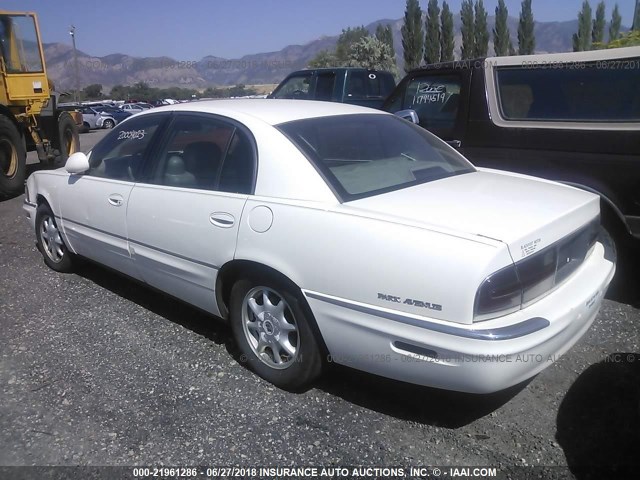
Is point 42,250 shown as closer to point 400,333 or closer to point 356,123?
point 356,123

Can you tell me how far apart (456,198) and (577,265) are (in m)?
0.70

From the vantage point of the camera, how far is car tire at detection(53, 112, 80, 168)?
10641 millimetres

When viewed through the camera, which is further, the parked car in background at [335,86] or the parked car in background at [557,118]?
the parked car in background at [335,86]

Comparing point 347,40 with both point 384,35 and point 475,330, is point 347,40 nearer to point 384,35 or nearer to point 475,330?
point 384,35

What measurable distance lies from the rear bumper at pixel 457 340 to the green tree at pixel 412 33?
43.6 metres

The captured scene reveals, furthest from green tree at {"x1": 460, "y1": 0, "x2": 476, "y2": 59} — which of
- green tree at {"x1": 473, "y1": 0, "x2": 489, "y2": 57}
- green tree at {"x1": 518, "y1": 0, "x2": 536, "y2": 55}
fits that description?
green tree at {"x1": 518, "y1": 0, "x2": 536, "y2": 55}

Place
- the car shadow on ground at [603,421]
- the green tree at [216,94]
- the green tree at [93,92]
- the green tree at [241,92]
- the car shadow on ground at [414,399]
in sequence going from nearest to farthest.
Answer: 1. the car shadow on ground at [603,421]
2. the car shadow on ground at [414,399]
3. the green tree at [241,92]
4. the green tree at [216,94]
5. the green tree at [93,92]

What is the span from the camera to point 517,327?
90.7 inches

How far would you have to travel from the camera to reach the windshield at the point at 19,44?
9375mm

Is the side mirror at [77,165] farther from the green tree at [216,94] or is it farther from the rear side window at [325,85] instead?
the green tree at [216,94]

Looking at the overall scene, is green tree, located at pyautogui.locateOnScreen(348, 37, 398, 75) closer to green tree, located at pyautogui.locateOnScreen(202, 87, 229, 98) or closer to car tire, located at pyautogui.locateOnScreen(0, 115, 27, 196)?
green tree, located at pyautogui.locateOnScreen(202, 87, 229, 98)

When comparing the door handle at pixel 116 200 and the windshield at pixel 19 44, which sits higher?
the windshield at pixel 19 44

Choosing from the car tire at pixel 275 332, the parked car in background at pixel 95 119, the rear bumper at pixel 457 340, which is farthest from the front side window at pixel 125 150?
the parked car in background at pixel 95 119

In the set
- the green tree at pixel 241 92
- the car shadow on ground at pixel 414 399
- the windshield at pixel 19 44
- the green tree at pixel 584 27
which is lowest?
the car shadow on ground at pixel 414 399
